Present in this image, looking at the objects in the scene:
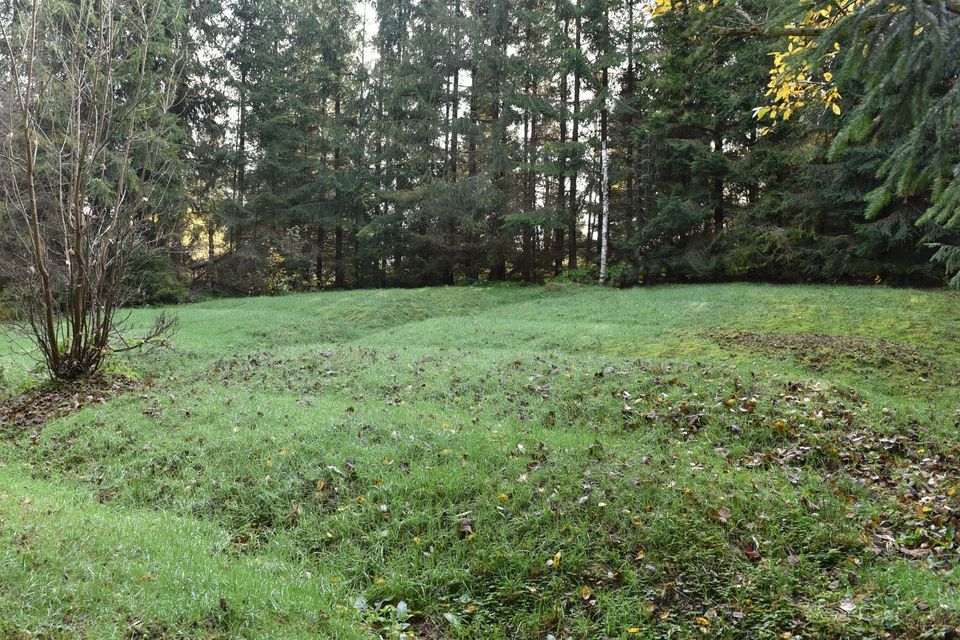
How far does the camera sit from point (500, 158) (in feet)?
72.9

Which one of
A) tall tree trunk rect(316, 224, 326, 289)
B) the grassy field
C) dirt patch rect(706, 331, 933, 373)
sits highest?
tall tree trunk rect(316, 224, 326, 289)

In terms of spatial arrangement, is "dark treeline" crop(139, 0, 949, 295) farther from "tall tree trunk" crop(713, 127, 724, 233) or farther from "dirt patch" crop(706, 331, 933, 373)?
"dirt patch" crop(706, 331, 933, 373)

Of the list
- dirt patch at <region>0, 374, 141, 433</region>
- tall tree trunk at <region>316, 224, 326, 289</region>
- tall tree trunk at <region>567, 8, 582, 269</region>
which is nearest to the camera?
dirt patch at <region>0, 374, 141, 433</region>

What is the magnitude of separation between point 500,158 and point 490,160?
98cm

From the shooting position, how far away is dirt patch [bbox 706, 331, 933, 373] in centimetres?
803

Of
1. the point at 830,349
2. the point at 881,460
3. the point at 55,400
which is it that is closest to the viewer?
the point at 881,460

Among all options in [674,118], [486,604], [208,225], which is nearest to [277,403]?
[486,604]

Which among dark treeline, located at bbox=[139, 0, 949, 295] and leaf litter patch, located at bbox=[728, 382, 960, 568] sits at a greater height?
dark treeline, located at bbox=[139, 0, 949, 295]

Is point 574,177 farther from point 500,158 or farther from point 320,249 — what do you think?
point 320,249

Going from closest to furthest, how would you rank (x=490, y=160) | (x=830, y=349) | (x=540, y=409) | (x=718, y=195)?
1. (x=540, y=409)
2. (x=830, y=349)
3. (x=718, y=195)
4. (x=490, y=160)

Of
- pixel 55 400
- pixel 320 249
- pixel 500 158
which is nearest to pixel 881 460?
pixel 55 400

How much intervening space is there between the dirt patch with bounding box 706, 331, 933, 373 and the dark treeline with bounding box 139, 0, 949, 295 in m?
9.57

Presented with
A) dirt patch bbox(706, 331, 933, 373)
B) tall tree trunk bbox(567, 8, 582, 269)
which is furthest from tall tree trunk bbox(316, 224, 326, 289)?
dirt patch bbox(706, 331, 933, 373)

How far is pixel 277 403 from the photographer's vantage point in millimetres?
6969
